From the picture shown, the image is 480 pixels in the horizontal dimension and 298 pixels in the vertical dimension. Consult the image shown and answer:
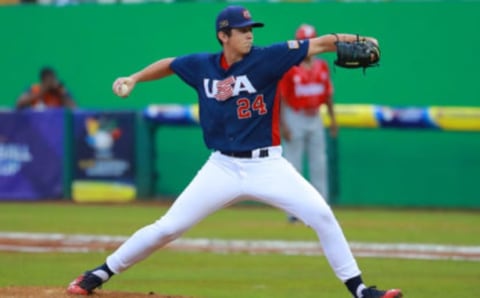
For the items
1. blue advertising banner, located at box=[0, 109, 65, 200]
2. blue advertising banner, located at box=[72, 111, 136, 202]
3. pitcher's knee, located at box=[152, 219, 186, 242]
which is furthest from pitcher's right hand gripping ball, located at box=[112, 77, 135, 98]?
blue advertising banner, located at box=[0, 109, 65, 200]

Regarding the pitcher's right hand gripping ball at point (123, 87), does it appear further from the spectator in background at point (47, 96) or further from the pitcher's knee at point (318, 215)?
the spectator in background at point (47, 96)

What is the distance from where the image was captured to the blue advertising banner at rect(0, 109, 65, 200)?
A: 65.2ft

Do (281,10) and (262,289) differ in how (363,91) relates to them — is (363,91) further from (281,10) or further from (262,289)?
(262,289)

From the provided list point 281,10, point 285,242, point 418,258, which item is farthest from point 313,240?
point 281,10

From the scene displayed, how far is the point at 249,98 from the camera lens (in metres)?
8.70

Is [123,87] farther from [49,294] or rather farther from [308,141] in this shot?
[308,141]

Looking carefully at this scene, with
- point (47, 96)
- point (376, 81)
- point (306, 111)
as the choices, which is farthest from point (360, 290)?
point (47, 96)

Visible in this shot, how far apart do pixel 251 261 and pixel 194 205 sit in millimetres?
3748

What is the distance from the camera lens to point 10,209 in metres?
18.4

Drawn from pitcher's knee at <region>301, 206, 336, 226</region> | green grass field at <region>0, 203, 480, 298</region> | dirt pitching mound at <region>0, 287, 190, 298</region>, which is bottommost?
green grass field at <region>0, 203, 480, 298</region>

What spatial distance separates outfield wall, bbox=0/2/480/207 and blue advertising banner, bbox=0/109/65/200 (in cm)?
170

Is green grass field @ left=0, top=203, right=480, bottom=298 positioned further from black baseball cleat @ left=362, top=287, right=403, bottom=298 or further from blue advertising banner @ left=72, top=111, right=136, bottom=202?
blue advertising banner @ left=72, top=111, right=136, bottom=202

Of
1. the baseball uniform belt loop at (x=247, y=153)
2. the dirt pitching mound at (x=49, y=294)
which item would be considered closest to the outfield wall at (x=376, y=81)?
the dirt pitching mound at (x=49, y=294)

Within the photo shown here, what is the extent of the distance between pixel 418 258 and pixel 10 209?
8006mm
